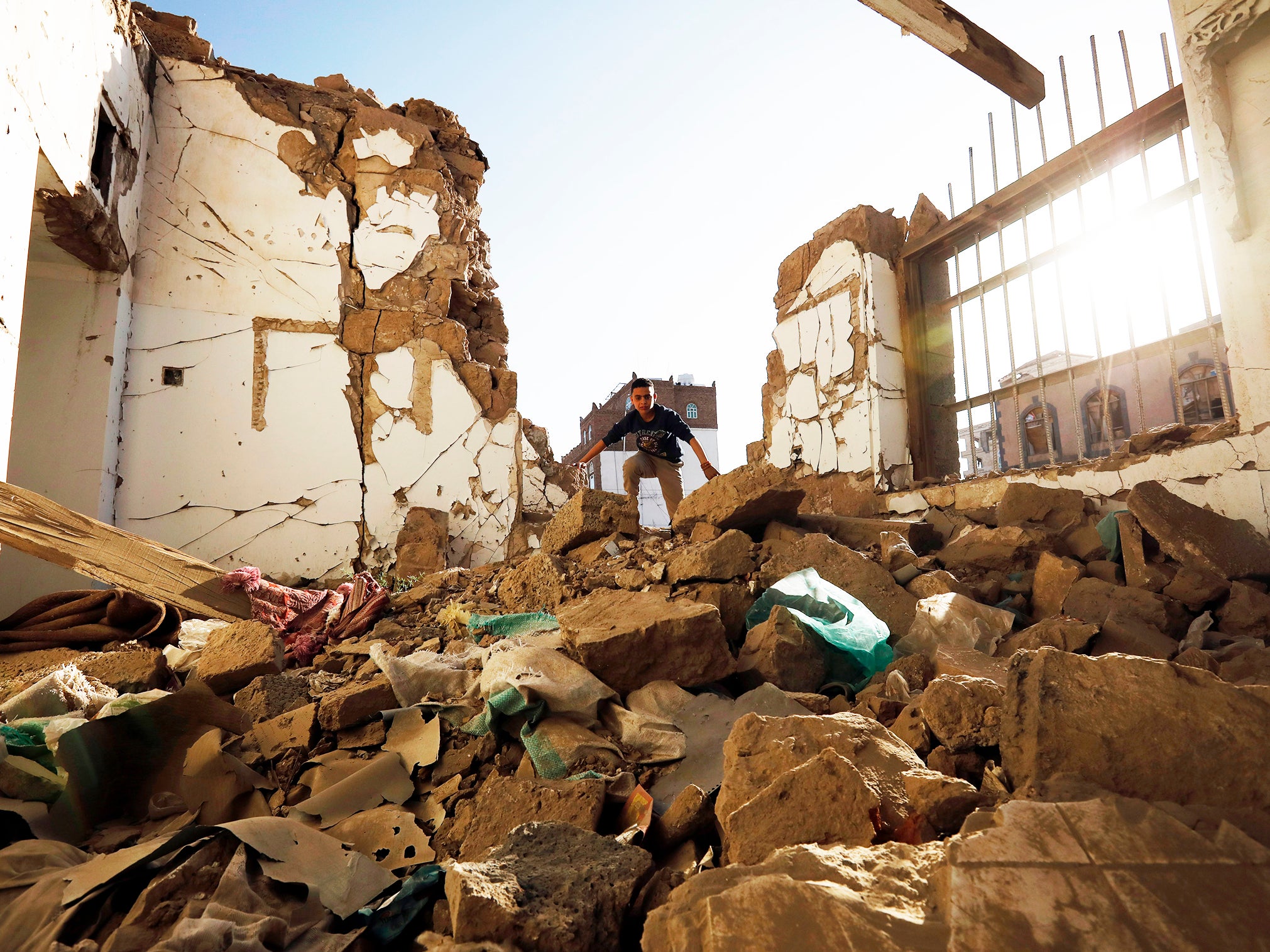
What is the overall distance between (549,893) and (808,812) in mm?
416

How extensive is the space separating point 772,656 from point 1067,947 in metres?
1.44

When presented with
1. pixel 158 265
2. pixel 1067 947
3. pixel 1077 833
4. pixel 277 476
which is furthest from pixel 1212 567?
pixel 158 265

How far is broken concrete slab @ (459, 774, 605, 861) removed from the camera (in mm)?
1378

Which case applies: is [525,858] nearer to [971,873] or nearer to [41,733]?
[971,873]

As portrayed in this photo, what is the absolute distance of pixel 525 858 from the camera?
112 cm

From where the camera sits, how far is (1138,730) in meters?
1.04

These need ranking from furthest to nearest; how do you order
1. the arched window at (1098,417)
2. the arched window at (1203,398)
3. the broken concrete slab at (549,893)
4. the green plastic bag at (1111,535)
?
the arched window at (1098,417), the arched window at (1203,398), the green plastic bag at (1111,535), the broken concrete slab at (549,893)

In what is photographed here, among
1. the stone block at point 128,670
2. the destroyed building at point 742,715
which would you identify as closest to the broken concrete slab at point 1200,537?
the destroyed building at point 742,715

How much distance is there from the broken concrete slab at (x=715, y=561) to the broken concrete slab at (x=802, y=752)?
4.50 feet

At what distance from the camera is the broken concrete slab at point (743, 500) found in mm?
3338

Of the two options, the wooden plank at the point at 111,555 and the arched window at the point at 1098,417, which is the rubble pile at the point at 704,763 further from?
the arched window at the point at 1098,417

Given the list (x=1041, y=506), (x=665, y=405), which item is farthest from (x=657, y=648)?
(x=665, y=405)

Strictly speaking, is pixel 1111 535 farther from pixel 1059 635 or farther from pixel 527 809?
pixel 527 809

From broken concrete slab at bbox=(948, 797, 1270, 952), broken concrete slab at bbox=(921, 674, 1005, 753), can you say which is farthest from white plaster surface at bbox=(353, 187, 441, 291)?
broken concrete slab at bbox=(948, 797, 1270, 952)
